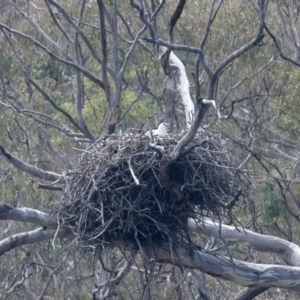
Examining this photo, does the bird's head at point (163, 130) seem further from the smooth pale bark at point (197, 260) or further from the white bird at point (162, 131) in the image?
the smooth pale bark at point (197, 260)

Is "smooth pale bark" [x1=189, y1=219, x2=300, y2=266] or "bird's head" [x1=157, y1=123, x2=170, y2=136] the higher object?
"bird's head" [x1=157, y1=123, x2=170, y2=136]

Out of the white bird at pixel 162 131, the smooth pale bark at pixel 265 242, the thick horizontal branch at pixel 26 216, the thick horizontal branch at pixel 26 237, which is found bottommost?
the smooth pale bark at pixel 265 242

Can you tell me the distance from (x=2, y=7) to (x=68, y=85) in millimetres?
1651

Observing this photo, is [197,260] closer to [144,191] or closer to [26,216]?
[144,191]

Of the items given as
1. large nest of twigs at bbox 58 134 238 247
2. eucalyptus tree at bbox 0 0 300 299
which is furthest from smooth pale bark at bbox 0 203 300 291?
eucalyptus tree at bbox 0 0 300 299

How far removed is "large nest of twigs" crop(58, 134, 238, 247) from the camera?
4738 millimetres

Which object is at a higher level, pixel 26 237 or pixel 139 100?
pixel 139 100

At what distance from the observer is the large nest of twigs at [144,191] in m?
4.74

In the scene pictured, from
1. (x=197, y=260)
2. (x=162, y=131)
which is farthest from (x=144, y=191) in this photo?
(x=162, y=131)

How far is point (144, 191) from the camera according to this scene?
4812 mm

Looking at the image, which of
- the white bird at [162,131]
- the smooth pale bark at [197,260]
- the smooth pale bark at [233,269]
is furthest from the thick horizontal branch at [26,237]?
the white bird at [162,131]

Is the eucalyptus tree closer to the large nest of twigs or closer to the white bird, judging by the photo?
the white bird

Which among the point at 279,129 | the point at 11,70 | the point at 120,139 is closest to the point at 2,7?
the point at 11,70

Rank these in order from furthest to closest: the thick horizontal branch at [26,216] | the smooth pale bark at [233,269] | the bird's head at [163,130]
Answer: the bird's head at [163,130], the smooth pale bark at [233,269], the thick horizontal branch at [26,216]
